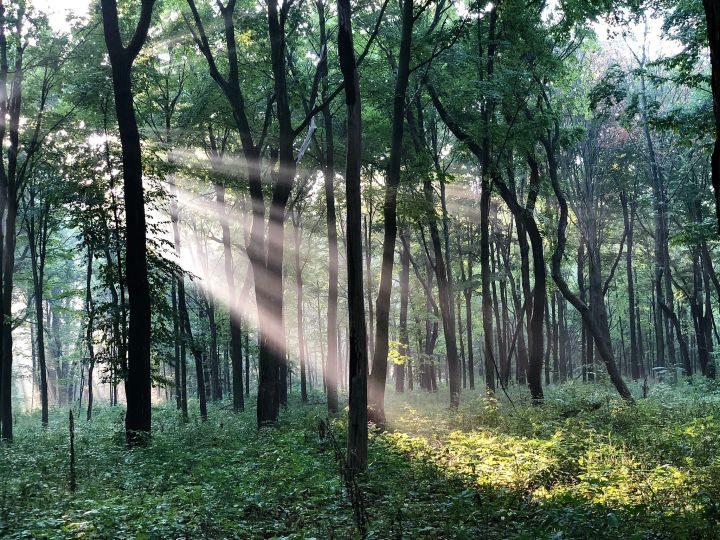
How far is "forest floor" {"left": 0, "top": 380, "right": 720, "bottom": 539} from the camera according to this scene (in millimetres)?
5973

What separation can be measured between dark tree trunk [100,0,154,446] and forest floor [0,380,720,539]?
107cm

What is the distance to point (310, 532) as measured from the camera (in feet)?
19.7

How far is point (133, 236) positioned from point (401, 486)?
27.1 feet

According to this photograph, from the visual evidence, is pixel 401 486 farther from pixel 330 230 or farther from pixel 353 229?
pixel 330 230

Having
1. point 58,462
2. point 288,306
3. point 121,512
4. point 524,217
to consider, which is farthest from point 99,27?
point 288,306

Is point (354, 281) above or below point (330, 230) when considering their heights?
below

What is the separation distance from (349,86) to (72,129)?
539 inches

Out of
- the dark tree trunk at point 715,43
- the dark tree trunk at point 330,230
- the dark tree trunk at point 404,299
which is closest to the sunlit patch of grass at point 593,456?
the dark tree trunk at point 715,43

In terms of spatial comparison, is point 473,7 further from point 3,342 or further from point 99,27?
point 3,342

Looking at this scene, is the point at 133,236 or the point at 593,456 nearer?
the point at 593,456

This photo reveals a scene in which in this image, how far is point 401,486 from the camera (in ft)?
27.2

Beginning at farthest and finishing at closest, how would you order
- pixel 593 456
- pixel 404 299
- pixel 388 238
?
pixel 404 299, pixel 388 238, pixel 593 456

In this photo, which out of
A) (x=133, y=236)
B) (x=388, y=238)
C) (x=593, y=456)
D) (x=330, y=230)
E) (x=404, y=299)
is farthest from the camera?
(x=404, y=299)

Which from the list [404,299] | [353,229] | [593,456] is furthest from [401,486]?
[404,299]
